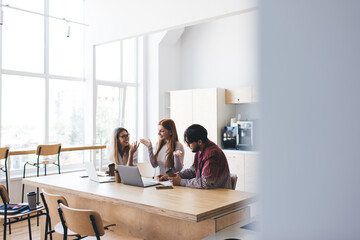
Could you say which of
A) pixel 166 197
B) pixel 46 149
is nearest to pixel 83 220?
pixel 166 197

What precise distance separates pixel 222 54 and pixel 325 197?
6.67 meters

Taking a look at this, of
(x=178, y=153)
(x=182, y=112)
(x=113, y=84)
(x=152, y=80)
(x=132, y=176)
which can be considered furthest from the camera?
(x=152, y=80)

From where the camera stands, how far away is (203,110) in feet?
20.4

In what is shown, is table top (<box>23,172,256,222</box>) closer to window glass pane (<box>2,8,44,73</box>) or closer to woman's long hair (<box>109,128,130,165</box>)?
woman's long hair (<box>109,128,130,165</box>)

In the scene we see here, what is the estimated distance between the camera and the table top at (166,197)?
199 centimetres

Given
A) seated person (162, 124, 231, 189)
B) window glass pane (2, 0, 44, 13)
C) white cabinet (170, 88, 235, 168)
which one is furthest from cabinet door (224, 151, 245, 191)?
window glass pane (2, 0, 44, 13)

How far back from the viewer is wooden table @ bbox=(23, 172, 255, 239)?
200cm

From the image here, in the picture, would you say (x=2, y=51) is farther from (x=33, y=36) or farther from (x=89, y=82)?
(x=89, y=82)

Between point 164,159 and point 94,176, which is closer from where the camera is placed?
point 94,176

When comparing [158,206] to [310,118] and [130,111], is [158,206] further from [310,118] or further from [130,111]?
[130,111]

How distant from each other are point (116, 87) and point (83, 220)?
502 centimetres

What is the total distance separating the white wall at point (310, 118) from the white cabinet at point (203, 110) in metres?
5.78

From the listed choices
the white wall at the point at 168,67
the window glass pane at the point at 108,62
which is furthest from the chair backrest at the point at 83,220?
the white wall at the point at 168,67

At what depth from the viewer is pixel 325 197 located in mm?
234
